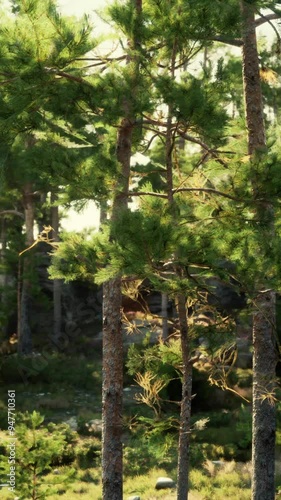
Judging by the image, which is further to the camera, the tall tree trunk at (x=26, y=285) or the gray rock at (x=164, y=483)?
the tall tree trunk at (x=26, y=285)

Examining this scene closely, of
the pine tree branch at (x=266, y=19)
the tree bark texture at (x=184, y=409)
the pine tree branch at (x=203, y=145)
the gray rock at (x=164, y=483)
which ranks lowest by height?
the gray rock at (x=164, y=483)

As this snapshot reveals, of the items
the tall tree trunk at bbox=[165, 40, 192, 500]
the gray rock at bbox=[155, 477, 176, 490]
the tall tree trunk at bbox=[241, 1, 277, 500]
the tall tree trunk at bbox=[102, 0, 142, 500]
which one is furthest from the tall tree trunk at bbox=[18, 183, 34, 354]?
the tall tree trunk at bbox=[165, 40, 192, 500]

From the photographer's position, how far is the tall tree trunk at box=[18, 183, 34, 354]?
22.4 metres

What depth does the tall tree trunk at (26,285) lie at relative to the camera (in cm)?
2239

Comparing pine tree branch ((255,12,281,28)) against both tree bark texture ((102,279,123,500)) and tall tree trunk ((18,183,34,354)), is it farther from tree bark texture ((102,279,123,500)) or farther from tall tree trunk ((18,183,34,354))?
tall tree trunk ((18,183,34,354))

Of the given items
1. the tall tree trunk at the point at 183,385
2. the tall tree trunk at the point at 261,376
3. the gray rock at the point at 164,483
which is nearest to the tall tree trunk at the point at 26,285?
the gray rock at the point at 164,483

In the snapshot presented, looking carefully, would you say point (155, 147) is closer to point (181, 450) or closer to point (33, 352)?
point (33, 352)

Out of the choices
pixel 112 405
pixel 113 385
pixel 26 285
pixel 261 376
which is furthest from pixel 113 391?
pixel 26 285

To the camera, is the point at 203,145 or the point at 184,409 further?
the point at 203,145

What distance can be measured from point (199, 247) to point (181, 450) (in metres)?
3.00

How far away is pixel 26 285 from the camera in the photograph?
23234 mm

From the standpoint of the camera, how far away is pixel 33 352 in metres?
25.8

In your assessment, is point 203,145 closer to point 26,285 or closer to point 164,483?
point 164,483

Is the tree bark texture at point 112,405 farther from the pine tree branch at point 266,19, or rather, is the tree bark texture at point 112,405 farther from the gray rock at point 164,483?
the pine tree branch at point 266,19
